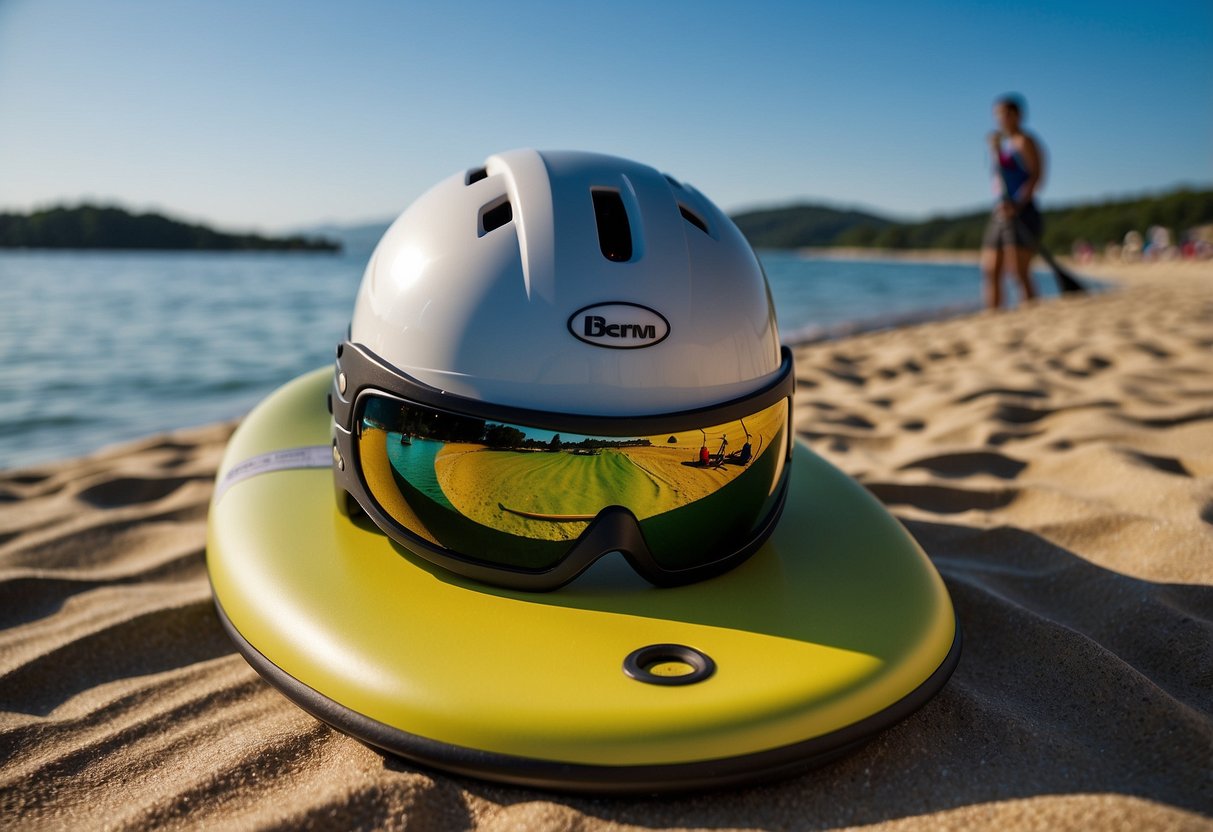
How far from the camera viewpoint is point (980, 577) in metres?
1.91

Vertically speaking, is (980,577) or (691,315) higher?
(691,315)

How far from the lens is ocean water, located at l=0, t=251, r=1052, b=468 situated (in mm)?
5484

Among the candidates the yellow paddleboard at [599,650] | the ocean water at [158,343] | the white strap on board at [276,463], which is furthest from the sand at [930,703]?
the ocean water at [158,343]

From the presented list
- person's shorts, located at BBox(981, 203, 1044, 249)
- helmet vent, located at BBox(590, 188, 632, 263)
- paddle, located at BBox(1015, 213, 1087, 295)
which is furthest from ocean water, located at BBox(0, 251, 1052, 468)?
helmet vent, located at BBox(590, 188, 632, 263)

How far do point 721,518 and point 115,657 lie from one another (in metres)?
1.36

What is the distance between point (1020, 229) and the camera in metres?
7.48

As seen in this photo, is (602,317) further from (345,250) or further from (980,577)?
(345,250)

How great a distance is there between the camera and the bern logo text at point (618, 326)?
4.51ft

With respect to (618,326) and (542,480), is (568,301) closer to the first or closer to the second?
(618,326)

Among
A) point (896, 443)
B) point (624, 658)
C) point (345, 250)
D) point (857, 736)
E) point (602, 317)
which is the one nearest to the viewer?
point (857, 736)

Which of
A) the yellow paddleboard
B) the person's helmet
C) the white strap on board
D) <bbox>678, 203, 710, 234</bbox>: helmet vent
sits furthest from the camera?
the white strap on board

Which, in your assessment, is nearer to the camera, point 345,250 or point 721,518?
point 721,518

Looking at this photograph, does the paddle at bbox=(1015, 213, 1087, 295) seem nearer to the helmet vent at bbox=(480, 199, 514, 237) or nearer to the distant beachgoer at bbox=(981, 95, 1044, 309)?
the distant beachgoer at bbox=(981, 95, 1044, 309)

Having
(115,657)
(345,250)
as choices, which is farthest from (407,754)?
(345,250)
